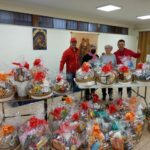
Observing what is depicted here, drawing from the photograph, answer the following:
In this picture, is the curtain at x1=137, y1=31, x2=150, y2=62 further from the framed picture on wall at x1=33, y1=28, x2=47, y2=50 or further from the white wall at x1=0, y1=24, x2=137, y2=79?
the framed picture on wall at x1=33, y1=28, x2=47, y2=50

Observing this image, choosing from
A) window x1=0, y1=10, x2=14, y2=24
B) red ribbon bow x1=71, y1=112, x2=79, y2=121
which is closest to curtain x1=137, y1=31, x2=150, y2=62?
window x1=0, y1=10, x2=14, y2=24

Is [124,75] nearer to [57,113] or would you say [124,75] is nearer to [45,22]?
[57,113]

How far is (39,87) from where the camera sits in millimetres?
1827

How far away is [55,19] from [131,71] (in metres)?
3.40

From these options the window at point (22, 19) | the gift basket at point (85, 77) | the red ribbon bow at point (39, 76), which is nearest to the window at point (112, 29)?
the window at point (22, 19)

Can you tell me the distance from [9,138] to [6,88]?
537 millimetres

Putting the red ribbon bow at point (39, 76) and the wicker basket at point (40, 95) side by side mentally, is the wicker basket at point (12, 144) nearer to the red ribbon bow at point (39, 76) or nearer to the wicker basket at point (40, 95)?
the wicker basket at point (40, 95)

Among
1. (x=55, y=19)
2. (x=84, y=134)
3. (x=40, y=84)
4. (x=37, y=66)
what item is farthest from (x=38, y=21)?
(x=84, y=134)

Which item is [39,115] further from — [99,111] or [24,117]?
[99,111]

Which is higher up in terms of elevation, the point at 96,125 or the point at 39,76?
the point at 39,76

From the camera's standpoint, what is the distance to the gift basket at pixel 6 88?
171 centimetres

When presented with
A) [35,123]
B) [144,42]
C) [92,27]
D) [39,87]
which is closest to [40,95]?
[39,87]

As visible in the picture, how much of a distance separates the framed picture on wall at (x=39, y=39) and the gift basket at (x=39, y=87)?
305cm

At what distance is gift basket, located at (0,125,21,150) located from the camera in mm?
1812
